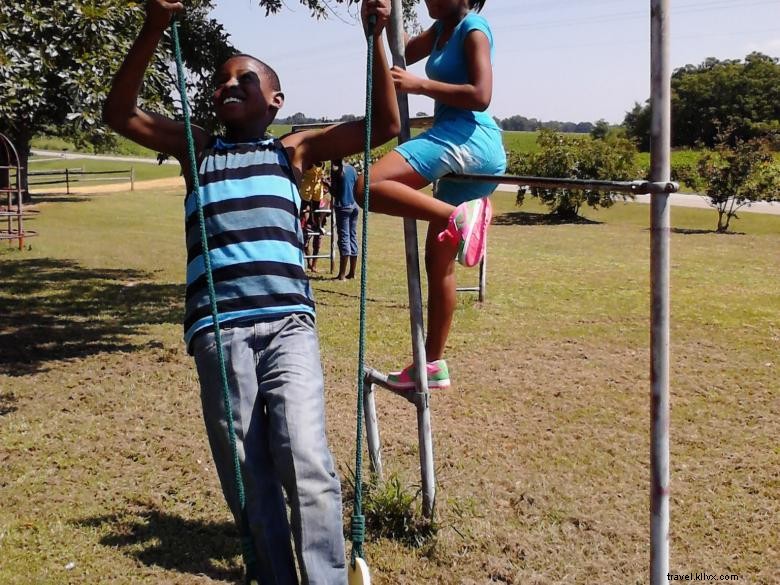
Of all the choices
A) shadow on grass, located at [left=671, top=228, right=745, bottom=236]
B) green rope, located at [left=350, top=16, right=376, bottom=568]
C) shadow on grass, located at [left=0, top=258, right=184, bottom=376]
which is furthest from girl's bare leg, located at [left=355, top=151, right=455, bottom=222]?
shadow on grass, located at [left=671, top=228, right=745, bottom=236]

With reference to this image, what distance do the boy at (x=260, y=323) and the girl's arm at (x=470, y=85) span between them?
0.44m

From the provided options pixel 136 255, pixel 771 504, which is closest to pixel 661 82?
pixel 771 504

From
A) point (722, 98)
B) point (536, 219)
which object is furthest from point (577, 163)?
point (722, 98)

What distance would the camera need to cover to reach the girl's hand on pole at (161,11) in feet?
8.18

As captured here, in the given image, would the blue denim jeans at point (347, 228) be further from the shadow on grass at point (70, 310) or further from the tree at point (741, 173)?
the tree at point (741, 173)

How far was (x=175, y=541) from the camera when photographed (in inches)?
144

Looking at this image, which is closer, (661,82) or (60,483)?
(661,82)

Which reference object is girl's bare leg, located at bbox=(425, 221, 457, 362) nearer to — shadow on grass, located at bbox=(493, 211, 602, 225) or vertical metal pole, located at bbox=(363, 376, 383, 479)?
vertical metal pole, located at bbox=(363, 376, 383, 479)

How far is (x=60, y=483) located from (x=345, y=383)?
240 centimetres

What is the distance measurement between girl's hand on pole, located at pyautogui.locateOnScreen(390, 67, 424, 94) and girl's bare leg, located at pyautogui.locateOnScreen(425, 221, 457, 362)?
546 millimetres

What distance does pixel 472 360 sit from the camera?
6941 mm

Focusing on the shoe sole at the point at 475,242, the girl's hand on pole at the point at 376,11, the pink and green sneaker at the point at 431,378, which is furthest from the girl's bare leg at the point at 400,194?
the pink and green sneaker at the point at 431,378

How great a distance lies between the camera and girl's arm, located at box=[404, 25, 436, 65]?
11.3 feet

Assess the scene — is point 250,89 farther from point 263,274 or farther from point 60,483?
point 60,483
